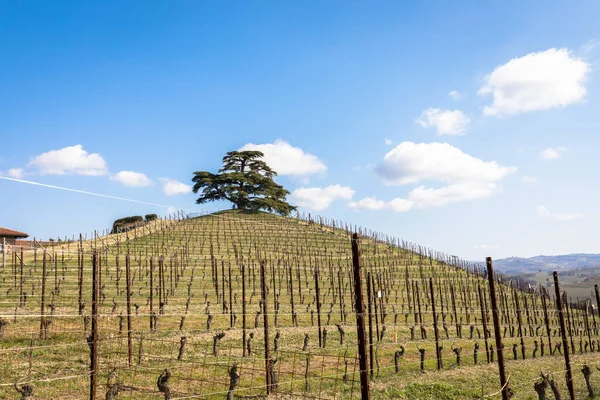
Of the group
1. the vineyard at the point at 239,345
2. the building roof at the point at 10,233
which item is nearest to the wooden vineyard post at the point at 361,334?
the vineyard at the point at 239,345

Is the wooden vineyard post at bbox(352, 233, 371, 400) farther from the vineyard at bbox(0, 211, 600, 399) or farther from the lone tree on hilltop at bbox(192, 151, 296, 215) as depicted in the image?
the lone tree on hilltop at bbox(192, 151, 296, 215)

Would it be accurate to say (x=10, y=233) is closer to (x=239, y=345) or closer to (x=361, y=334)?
(x=239, y=345)

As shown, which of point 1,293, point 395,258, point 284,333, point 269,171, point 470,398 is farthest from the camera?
point 269,171

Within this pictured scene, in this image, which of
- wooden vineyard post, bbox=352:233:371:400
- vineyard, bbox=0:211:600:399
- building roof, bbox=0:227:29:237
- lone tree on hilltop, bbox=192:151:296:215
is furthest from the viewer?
lone tree on hilltop, bbox=192:151:296:215

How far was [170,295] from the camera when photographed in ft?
86.2

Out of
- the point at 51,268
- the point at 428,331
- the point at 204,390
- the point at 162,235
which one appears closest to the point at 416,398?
the point at 204,390

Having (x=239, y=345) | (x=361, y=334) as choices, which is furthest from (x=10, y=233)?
(x=361, y=334)

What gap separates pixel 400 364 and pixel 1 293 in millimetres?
19869

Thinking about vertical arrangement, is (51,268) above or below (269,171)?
below

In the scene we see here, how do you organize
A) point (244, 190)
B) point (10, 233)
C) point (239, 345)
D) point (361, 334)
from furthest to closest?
point (244, 190) < point (10, 233) < point (239, 345) < point (361, 334)

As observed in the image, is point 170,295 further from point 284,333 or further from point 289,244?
point 289,244

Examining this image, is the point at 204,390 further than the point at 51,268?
No

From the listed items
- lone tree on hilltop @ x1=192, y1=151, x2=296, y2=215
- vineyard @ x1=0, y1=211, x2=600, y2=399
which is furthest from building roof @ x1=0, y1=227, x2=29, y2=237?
lone tree on hilltop @ x1=192, y1=151, x2=296, y2=215

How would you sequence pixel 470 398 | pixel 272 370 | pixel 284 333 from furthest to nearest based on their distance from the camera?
1. pixel 284 333
2. pixel 470 398
3. pixel 272 370
